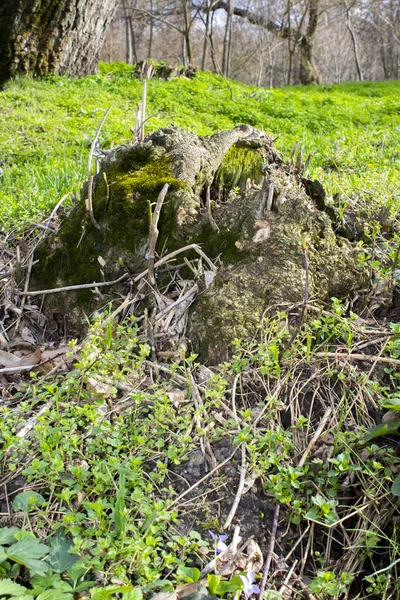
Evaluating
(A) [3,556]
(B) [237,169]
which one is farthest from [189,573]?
(B) [237,169]

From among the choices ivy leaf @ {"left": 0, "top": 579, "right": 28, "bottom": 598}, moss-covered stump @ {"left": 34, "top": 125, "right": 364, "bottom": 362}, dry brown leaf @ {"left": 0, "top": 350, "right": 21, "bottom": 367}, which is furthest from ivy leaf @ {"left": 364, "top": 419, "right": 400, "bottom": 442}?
dry brown leaf @ {"left": 0, "top": 350, "right": 21, "bottom": 367}

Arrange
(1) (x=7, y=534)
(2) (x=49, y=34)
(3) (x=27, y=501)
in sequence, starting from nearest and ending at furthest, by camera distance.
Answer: (1) (x=7, y=534) → (3) (x=27, y=501) → (2) (x=49, y=34)

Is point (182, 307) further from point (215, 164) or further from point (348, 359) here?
point (215, 164)

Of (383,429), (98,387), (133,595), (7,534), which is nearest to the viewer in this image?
(133,595)

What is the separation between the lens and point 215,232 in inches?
106

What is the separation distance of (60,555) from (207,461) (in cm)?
58

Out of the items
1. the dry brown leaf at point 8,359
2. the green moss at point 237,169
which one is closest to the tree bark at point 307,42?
the green moss at point 237,169

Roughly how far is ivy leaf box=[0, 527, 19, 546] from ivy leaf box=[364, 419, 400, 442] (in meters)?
1.20

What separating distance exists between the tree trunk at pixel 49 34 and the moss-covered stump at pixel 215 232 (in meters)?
6.58

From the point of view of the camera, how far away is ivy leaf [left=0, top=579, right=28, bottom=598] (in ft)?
4.57

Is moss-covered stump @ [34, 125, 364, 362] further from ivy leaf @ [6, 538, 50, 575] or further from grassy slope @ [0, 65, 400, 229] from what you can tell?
ivy leaf @ [6, 538, 50, 575]

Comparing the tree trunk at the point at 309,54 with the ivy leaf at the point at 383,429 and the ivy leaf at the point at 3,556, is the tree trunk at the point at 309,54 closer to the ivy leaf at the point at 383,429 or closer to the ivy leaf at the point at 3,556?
the ivy leaf at the point at 383,429

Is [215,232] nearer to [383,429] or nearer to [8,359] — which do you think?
[8,359]

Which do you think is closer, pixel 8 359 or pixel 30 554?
pixel 30 554
